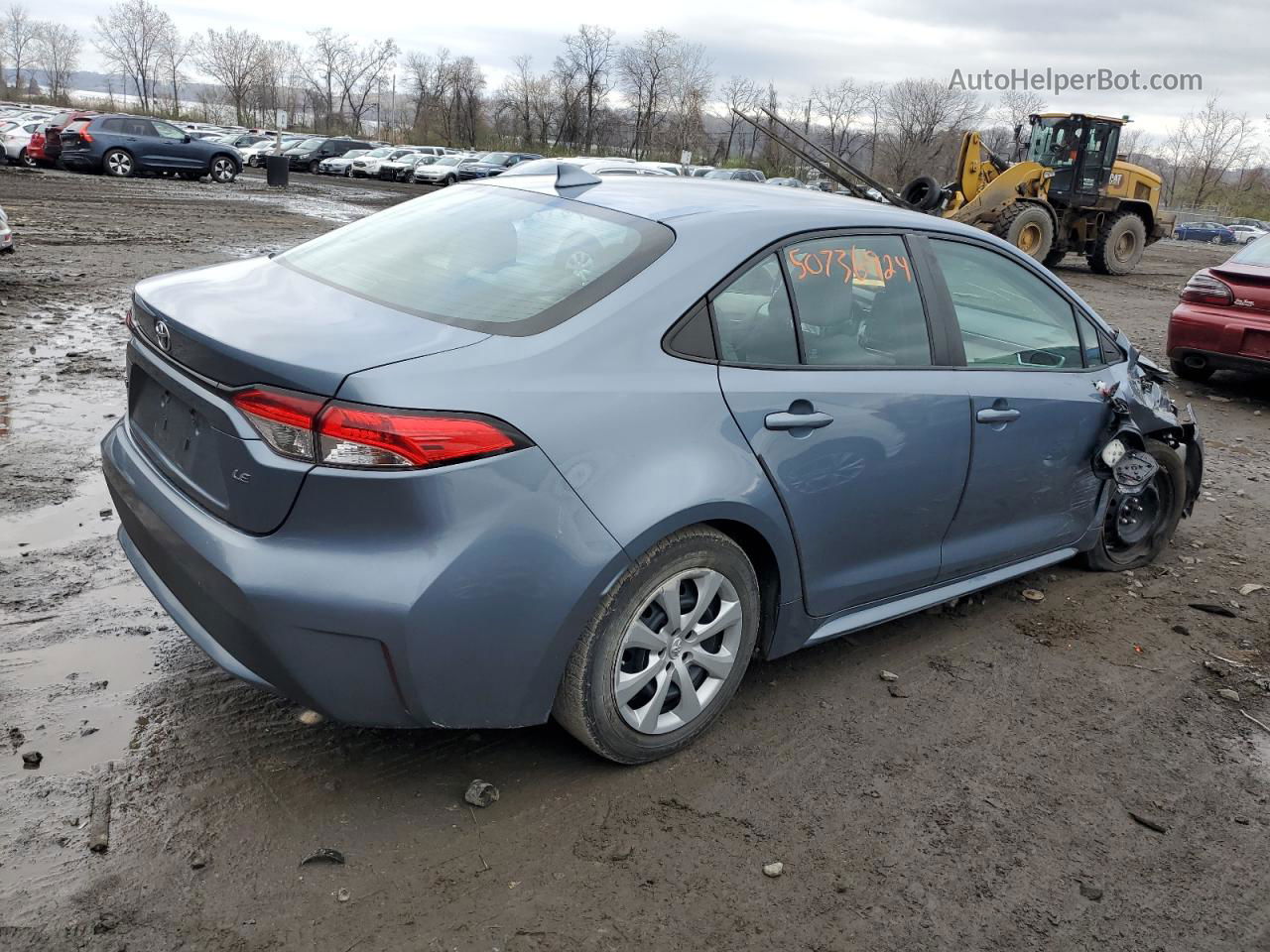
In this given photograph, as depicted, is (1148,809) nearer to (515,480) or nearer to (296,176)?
(515,480)

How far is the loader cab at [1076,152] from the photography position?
19.7 metres

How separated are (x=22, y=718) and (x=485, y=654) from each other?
60.8 inches

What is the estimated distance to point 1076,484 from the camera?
4.23 m

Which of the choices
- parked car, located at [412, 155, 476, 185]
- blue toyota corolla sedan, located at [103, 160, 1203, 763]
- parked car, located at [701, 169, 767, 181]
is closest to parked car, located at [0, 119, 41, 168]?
parked car, located at [412, 155, 476, 185]

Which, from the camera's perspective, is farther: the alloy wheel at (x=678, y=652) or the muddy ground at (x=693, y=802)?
the alloy wheel at (x=678, y=652)

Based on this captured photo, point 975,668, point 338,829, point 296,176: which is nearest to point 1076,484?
point 975,668

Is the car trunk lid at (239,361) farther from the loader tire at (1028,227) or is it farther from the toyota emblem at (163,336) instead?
the loader tire at (1028,227)

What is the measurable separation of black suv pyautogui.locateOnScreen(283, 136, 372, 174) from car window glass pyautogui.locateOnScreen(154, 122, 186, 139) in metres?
14.2

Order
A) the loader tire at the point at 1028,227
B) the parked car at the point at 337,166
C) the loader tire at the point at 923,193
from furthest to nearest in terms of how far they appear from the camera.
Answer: the parked car at the point at 337,166, the loader tire at the point at 1028,227, the loader tire at the point at 923,193

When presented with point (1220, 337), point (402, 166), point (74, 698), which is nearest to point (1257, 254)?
point (1220, 337)

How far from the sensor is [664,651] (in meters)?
2.96

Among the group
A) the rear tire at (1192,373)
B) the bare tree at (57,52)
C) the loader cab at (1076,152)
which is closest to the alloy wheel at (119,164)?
the loader cab at (1076,152)

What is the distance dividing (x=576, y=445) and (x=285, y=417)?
2.28ft

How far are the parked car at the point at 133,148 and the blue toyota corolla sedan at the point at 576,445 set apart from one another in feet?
93.3
